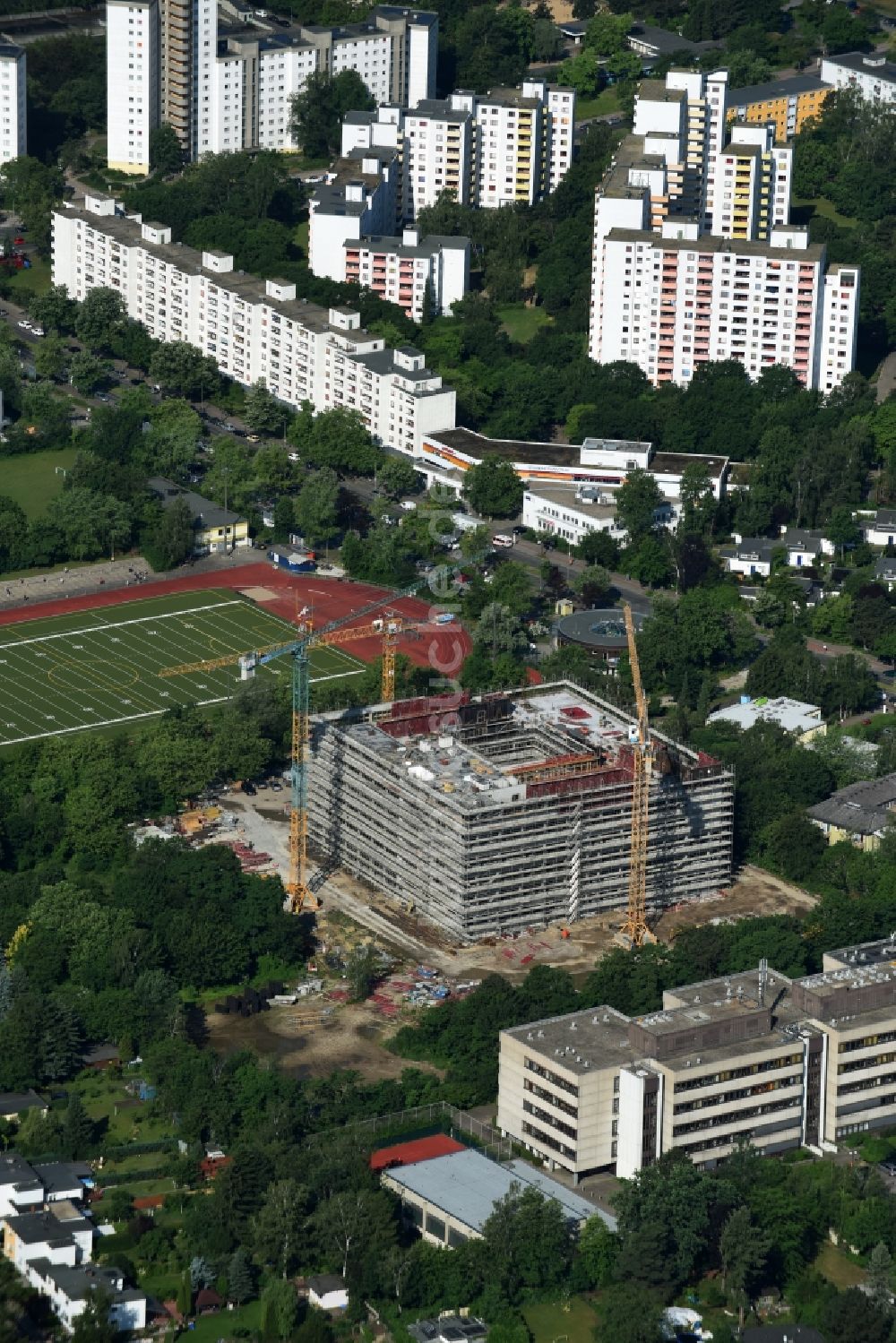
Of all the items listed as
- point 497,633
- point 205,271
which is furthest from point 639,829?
point 205,271

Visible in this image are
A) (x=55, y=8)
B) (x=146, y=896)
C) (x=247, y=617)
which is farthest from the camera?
(x=55, y=8)

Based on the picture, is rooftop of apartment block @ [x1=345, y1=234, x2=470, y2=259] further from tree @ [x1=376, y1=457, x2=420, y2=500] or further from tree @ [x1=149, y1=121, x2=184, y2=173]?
tree @ [x1=149, y1=121, x2=184, y2=173]

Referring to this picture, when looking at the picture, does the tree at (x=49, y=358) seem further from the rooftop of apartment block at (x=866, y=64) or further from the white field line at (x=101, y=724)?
the rooftop of apartment block at (x=866, y=64)

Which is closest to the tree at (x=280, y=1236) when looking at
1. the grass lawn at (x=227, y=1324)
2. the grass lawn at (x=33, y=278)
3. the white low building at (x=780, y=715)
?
the grass lawn at (x=227, y=1324)

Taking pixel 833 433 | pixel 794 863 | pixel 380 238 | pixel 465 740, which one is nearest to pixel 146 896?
pixel 465 740

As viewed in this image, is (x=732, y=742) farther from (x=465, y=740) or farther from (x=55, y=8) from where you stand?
(x=55, y=8)

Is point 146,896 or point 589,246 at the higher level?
point 589,246

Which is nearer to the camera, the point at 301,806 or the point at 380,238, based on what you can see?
the point at 301,806

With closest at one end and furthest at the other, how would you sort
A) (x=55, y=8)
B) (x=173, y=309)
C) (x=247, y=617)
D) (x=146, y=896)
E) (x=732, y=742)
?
(x=146, y=896) → (x=732, y=742) → (x=247, y=617) → (x=173, y=309) → (x=55, y=8)
